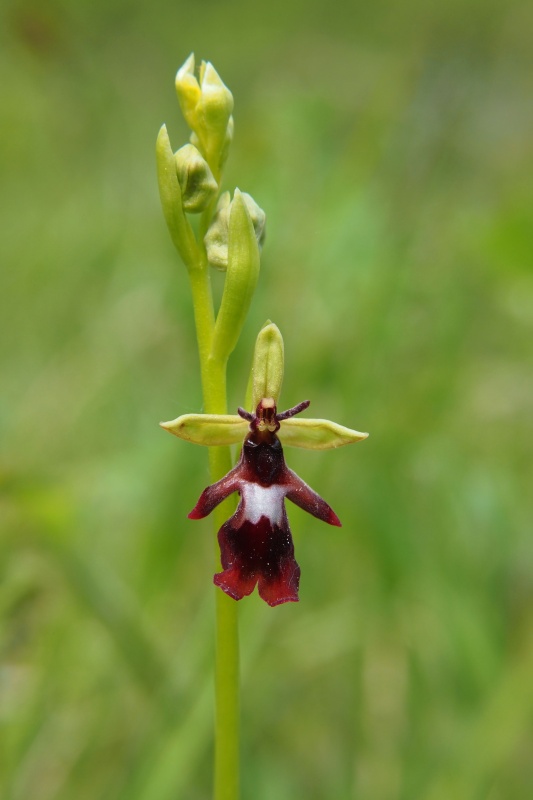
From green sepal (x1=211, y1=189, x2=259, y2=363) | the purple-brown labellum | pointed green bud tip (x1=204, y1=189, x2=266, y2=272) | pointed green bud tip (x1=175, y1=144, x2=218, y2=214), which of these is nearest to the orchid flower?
the purple-brown labellum

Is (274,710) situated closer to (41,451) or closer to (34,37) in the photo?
(41,451)

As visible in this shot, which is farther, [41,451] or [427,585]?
[41,451]

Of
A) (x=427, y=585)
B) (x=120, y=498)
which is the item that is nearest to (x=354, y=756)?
(x=427, y=585)

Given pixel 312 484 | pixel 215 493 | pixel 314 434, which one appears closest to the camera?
pixel 215 493

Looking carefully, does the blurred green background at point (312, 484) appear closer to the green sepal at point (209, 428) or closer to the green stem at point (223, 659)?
the green stem at point (223, 659)

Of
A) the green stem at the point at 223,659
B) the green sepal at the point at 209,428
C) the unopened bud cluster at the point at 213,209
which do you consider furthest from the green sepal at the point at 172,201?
the green sepal at the point at 209,428

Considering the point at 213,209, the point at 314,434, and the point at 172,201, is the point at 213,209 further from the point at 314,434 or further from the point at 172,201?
the point at 314,434

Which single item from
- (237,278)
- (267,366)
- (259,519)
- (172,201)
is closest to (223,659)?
(259,519)
